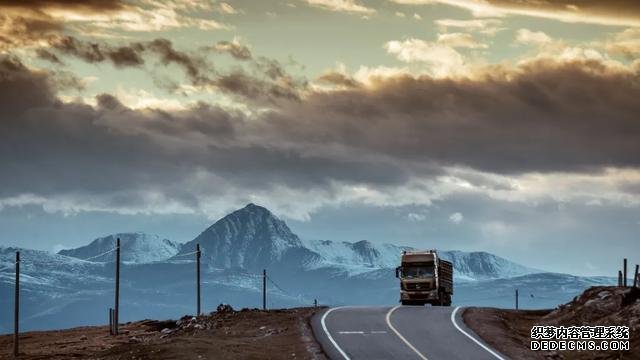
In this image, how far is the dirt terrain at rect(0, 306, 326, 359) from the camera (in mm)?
53375

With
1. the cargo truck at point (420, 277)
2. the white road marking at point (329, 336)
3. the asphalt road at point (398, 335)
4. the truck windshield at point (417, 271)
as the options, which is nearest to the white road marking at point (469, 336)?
the asphalt road at point (398, 335)

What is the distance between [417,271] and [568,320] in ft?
57.7

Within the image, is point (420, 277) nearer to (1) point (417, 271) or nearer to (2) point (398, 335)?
(1) point (417, 271)

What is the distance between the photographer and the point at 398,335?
5788cm

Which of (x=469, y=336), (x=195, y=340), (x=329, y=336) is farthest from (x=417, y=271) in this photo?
(x=195, y=340)

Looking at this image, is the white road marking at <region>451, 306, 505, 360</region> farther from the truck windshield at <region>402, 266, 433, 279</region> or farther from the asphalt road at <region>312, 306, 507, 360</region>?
the truck windshield at <region>402, 266, 433, 279</region>

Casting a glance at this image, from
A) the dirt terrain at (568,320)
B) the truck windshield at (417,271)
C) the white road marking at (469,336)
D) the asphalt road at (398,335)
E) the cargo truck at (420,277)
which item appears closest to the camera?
the asphalt road at (398,335)

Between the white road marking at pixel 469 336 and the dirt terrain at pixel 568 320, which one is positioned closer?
the white road marking at pixel 469 336

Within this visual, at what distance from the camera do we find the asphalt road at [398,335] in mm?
51250

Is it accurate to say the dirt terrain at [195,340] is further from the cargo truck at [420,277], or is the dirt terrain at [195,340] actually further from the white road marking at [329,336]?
the cargo truck at [420,277]

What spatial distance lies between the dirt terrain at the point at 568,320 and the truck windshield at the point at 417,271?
6622 mm

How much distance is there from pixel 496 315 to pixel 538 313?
21.4ft

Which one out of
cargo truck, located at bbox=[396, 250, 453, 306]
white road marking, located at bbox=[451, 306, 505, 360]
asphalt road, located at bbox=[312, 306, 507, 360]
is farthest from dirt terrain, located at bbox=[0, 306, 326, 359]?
cargo truck, located at bbox=[396, 250, 453, 306]

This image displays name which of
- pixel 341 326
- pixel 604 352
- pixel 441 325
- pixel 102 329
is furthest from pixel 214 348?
pixel 102 329
